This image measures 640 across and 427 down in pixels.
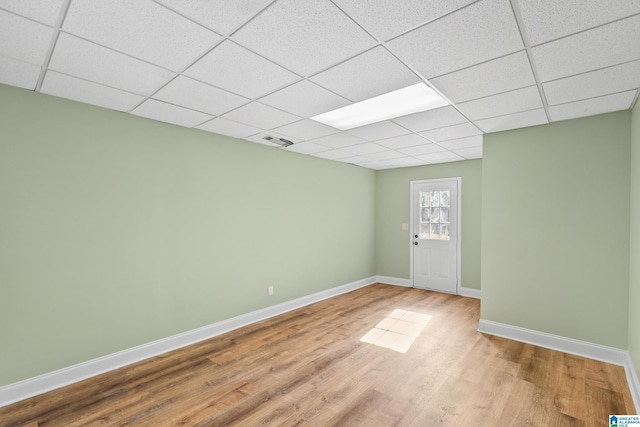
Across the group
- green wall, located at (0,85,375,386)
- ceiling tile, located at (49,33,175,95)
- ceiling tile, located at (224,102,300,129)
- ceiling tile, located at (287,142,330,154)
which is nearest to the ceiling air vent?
ceiling tile, located at (287,142,330,154)

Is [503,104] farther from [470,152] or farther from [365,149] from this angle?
→ [470,152]

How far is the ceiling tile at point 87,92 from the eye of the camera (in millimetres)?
2355

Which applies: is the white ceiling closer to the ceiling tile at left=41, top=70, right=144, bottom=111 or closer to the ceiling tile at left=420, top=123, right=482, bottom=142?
the ceiling tile at left=41, top=70, right=144, bottom=111

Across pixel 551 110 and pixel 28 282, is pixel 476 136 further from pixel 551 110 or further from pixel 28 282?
pixel 28 282

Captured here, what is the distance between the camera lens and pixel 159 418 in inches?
87.5

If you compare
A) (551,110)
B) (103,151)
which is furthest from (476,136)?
(103,151)

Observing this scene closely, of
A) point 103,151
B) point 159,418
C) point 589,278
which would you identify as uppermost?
point 103,151

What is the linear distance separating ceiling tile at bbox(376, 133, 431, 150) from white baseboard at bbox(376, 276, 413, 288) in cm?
317

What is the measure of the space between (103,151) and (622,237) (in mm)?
5302

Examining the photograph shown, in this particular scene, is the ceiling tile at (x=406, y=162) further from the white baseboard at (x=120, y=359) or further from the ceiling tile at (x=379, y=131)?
the white baseboard at (x=120, y=359)

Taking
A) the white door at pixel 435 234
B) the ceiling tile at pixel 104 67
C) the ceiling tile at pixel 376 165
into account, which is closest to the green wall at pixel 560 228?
the white door at pixel 435 234

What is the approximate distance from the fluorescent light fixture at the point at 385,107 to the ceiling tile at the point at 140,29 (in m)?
1.54

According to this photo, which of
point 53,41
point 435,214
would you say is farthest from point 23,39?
point 435,214

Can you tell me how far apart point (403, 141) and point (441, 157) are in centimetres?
151
